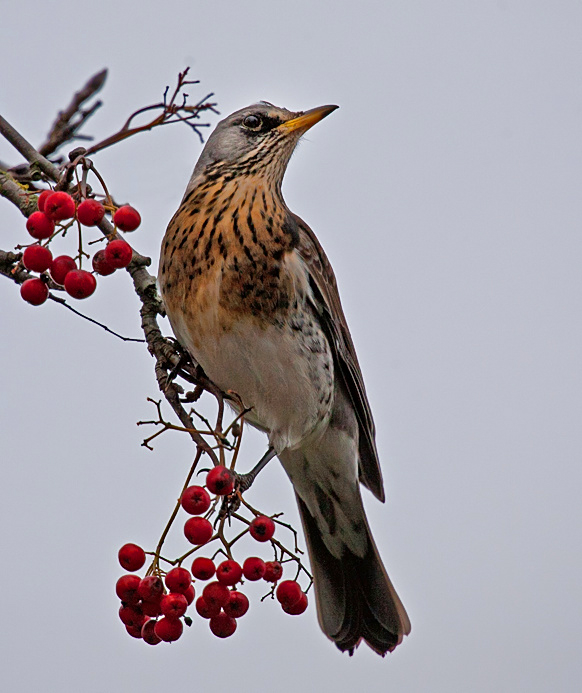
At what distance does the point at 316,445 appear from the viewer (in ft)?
12.1

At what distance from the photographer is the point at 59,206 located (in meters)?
Answer: 2.07

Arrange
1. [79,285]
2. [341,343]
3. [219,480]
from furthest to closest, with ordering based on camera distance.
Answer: [341,343], [79,285], [219,480]

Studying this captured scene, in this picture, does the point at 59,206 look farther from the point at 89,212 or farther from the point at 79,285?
the point at 79,285

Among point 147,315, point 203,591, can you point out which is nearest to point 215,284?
point 147,315

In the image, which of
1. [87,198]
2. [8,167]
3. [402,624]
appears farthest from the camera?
[402,624]

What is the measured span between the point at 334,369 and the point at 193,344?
717 millimetres

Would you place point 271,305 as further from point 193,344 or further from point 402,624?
point 402,624

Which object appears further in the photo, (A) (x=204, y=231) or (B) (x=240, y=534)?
(A) (x=204, y=231)

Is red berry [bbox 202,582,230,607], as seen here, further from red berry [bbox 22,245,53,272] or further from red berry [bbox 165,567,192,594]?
red berry [bbox 22,245,53,272]

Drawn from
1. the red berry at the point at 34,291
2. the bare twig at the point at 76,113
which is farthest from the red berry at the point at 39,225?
the bare twig at the point at 76,113

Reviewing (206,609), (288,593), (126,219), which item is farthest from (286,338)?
(206,609)

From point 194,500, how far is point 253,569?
44 centimetres

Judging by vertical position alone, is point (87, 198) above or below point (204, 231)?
below

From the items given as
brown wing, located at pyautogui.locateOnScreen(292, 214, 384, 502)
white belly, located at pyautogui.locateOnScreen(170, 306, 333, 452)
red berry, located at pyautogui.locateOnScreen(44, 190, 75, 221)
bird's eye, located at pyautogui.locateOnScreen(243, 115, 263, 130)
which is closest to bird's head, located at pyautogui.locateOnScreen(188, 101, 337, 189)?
bird's eye, located at pyautogui.locateOnScreen(243, 115, 263, 130)
